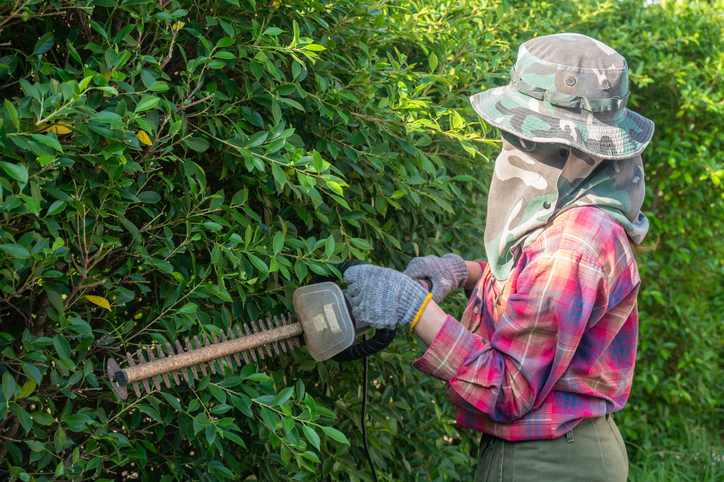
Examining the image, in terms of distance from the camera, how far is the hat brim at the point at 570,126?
64.1 inches

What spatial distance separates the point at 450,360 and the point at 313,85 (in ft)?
2.99

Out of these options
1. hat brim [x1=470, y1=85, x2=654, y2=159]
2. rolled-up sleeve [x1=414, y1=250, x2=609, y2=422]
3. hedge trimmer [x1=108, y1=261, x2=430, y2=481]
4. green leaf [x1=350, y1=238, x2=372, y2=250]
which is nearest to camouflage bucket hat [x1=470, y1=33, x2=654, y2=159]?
hat brim [x1=470, y1=85, x2=654, y2=159]

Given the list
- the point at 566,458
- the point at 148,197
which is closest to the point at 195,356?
the point at 148,197

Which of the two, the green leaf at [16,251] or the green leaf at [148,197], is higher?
the green leaf at [16,251]

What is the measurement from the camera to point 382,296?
1632 mm

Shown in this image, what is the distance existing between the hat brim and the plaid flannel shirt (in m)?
0.18

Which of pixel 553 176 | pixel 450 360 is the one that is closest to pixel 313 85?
pixel 553 176

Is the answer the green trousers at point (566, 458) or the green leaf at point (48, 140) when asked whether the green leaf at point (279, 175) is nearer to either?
the green leaf at point (48, 140)

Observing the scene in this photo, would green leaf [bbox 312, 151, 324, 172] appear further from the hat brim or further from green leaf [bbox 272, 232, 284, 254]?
the hat brim

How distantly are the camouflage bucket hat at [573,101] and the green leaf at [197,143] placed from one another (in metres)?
0.80

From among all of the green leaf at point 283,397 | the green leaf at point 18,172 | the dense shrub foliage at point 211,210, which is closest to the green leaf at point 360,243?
the dense shrub foliage at point 211,210

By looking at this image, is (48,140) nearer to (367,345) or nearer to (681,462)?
(367,345)

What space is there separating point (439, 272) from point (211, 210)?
2.78 ft

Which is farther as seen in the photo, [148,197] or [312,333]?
[312,333]
